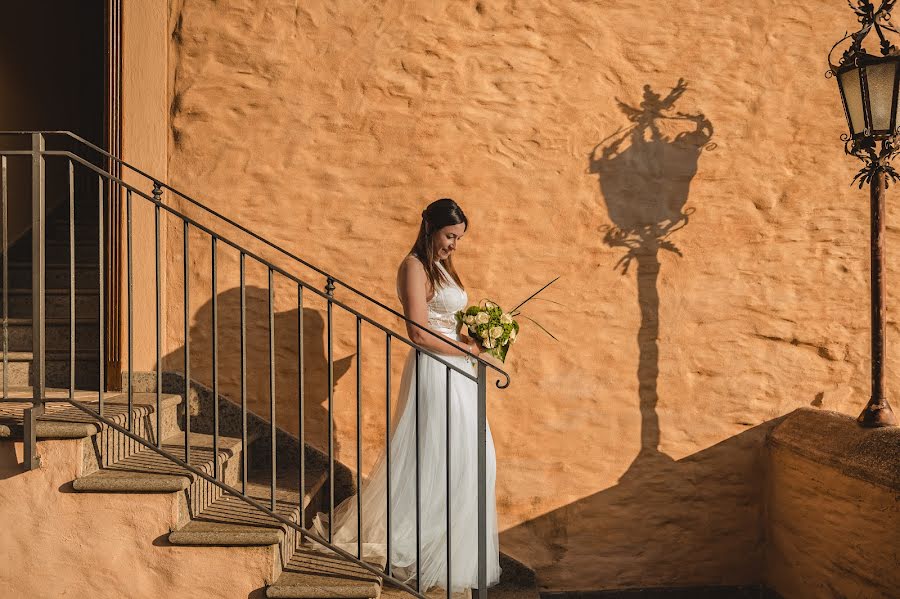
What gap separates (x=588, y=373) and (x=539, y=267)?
659mm

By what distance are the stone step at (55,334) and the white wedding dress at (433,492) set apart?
187cm

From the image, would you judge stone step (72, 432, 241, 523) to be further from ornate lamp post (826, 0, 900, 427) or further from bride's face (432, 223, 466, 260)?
ornate lamp post (826, 0, 900, 427)

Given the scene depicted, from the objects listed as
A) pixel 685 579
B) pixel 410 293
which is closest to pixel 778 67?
pixel 410 293

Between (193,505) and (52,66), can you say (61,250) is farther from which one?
(193,505)

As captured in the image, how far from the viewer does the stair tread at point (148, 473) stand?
9.39ft

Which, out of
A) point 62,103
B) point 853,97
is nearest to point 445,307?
point 853,97

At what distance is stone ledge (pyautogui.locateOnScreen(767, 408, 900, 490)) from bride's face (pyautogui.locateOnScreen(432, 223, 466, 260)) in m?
2.09

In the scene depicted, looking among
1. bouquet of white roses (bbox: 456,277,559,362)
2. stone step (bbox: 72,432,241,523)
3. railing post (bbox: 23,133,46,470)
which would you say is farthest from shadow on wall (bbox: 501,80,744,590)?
railing post (bbox: 23,133,46,470)

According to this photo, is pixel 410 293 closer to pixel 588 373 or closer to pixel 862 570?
pixel 588 373

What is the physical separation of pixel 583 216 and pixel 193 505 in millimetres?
2492

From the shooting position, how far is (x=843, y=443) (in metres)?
3.50

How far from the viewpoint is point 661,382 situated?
4113 mm

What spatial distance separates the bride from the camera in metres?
3.17

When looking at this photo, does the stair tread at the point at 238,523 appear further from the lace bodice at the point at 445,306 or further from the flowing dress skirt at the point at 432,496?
the lace bodice at the point at 445,306
